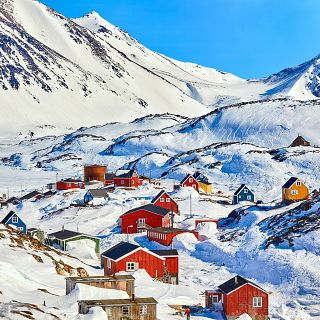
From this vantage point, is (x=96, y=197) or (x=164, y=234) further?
(x=96, y=197)

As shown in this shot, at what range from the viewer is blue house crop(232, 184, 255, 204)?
7206cm

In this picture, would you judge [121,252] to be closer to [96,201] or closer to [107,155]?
[96,201]

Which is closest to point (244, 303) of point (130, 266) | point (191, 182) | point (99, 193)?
point (130, 266)

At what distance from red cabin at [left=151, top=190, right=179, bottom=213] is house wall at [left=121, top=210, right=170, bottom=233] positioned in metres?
6.97

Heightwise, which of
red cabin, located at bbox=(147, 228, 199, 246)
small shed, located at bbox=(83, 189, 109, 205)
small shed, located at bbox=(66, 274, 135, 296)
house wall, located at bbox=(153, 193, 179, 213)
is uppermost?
small shed, located at bbox=(83, 189, 109, 205)

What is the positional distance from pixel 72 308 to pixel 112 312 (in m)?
2.11

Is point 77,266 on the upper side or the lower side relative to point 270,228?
lower

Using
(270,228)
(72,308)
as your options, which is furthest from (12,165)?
(72,308)

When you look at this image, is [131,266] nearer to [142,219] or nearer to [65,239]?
[65,239]

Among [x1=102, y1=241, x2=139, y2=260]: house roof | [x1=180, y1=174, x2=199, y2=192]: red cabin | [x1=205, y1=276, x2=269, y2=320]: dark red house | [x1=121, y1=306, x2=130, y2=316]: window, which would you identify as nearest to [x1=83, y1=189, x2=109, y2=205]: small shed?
[x1=180, y1=174, x2=199, y2=192]: red cabin

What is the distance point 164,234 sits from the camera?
50.5 meters

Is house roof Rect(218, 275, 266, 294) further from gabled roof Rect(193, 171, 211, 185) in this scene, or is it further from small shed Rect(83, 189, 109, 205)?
gabled roof Rect(193, 171, 211, 185)

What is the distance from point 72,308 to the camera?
25766 millimetres

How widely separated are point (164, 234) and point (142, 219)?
6714 mm
